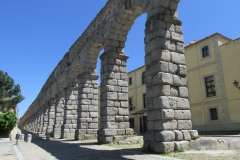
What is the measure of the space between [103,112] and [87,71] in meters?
3.94

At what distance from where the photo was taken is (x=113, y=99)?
9.13 m

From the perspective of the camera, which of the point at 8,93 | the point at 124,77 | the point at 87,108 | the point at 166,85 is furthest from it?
the point at 8,93

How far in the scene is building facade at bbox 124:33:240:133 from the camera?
1532 centimetres

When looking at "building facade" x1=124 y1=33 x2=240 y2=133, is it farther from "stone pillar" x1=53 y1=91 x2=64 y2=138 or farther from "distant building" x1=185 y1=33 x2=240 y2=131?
"stone pillar" x1=53 y1=91 x2=64 y2=138

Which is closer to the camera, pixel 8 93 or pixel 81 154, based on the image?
pixel 81 154

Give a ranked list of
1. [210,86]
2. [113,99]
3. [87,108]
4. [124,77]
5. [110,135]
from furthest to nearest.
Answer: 1. [210,86]
2. [87,108]
3. [124,77]
4. [113,99]
5. [110,135]

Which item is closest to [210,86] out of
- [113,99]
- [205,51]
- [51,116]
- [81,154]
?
[205,51]

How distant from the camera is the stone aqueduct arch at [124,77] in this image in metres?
5.73

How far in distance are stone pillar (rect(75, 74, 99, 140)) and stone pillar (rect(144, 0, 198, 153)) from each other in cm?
586

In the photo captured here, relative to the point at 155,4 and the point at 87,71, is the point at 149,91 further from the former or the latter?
the point at 87,71

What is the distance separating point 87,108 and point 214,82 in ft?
34.3

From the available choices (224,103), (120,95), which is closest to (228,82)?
(224,103)

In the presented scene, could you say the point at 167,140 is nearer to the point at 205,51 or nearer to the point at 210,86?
the point at 210,86

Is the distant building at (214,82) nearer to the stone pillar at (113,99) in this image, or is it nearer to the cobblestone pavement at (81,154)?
the stone pillar at (113,99)
